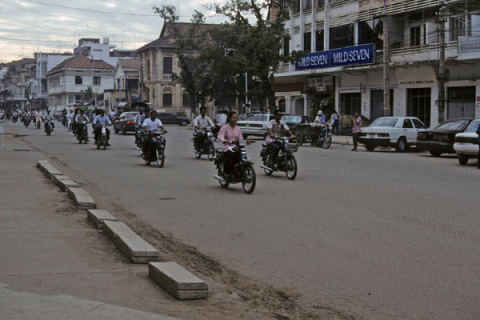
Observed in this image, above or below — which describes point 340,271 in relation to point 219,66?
below

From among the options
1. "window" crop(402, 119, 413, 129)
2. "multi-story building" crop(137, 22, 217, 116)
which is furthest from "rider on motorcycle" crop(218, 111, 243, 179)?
"multi-story building" crop(137, 22, 217, 116)

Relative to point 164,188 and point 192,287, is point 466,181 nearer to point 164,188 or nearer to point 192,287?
point 164,188

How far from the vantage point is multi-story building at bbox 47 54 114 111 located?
352ft

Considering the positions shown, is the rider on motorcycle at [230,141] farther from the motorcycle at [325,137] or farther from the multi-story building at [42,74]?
the multi-story building at [42,74]

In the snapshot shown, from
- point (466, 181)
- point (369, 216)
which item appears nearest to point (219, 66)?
point (466, 181)

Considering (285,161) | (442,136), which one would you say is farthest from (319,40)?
(285,161)

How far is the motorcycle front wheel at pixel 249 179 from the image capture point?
42.8ft

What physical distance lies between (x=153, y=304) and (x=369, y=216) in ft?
18.3

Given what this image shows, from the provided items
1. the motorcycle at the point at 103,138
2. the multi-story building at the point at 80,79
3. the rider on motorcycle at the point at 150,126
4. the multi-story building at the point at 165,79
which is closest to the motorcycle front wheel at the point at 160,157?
the rider on motorcycle at the point at 150,126

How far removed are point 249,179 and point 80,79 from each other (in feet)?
328

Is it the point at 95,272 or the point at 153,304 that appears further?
the point at 95,272

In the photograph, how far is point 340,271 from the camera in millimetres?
6699

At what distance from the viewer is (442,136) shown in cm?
2448

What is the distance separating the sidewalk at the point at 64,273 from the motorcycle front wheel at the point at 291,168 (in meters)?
6.41
